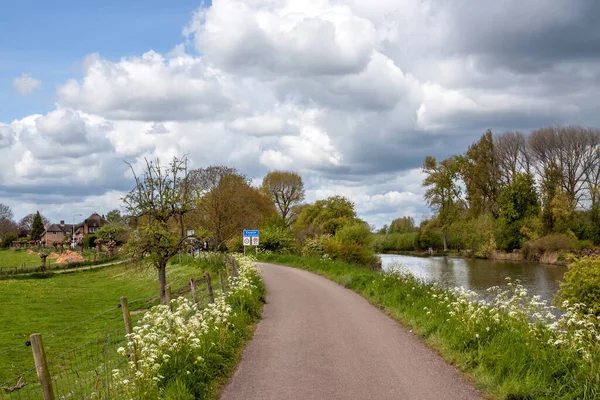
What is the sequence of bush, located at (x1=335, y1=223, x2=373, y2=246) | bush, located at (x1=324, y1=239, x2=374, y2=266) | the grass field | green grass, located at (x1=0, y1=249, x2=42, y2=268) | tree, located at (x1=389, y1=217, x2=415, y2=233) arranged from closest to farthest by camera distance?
the grass field, bush, located at (x1=324, y1=239, x2=374, y2=266), bush, located at (x1=335, y1=223, x2=373, y2=246), green grass, located at (x1=0, y1=249, x2=42, y2=268), tree, located at (x1=389, y1=217, x2=415, y2=233)

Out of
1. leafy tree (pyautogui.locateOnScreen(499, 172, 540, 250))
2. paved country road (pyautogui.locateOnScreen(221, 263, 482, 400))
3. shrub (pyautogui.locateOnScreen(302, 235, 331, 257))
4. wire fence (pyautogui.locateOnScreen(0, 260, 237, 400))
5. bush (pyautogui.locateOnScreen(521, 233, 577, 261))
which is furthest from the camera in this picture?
leafy tree (pyautogui.locateOnScreen(499, 172, 540, 250))

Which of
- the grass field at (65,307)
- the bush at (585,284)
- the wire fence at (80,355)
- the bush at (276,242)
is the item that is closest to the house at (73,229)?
the bush at (276,242)

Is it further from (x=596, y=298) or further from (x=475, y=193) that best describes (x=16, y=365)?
(x=475, y=193)

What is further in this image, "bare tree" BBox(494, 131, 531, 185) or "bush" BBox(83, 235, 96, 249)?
"bush" BBox(83, 235, 96, 249)

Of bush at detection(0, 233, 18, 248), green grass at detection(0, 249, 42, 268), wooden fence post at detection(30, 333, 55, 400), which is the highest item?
bush at detection(0, 233, 18, 248)

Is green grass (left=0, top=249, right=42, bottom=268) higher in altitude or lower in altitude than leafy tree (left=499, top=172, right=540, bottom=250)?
lower

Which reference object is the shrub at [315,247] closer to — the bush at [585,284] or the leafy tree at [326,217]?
the leafy tree at [326,217]

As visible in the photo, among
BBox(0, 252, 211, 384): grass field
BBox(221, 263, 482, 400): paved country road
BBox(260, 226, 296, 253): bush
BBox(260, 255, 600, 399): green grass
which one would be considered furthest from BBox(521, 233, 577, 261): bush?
BBox(260, 255, 600, 399): green grass

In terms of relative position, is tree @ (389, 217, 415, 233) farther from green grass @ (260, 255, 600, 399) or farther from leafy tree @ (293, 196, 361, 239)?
green grass @ (260, 255, 600, 399)

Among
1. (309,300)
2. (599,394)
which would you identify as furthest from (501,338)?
(309,300)

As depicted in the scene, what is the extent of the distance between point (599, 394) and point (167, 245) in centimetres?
1520

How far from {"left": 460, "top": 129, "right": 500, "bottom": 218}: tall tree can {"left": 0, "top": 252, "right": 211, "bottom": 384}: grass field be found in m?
40.2

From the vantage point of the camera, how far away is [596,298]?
45.8 ft

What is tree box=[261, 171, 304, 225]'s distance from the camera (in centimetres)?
9481
